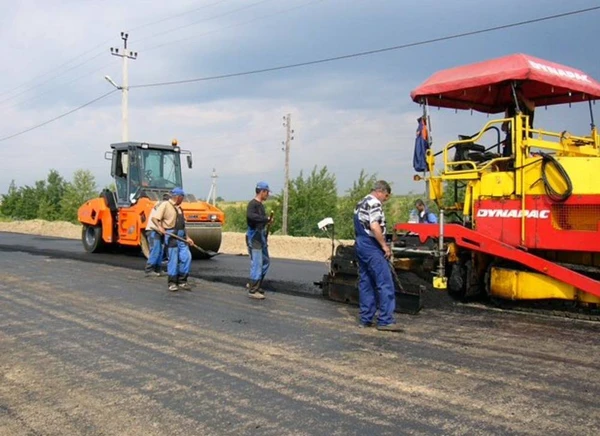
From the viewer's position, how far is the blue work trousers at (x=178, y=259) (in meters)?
9.36

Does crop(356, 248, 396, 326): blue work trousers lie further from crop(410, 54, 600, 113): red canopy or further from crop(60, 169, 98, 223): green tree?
crop(60, 169, 98, 223): green tree

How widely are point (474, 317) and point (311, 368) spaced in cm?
288

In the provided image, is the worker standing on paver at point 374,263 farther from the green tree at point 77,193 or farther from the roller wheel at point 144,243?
the green tree at point 77,193

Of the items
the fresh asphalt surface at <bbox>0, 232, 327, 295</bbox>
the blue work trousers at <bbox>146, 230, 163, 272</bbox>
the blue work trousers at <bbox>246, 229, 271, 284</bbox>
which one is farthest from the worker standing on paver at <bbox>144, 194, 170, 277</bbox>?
the blue work trousers at <bbox>246, 229, 271, 284</bbox>

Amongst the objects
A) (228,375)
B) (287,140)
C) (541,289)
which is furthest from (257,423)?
(287,140)

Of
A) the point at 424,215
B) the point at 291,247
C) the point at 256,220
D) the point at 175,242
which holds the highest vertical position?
the point at 424,215

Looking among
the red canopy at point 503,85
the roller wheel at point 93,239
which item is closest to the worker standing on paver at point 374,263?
the red canopy at point 503,85

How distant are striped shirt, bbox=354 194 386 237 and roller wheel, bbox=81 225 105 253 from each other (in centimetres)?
1055

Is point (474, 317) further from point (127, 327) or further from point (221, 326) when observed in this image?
point (127, 327)

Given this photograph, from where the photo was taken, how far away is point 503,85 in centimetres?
765

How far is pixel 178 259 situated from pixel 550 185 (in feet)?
18.4

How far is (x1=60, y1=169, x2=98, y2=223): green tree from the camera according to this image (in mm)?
43812

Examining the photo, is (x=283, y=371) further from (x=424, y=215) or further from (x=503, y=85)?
(x=424, y=215)

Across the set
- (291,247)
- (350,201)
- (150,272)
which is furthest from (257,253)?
(350,201)
